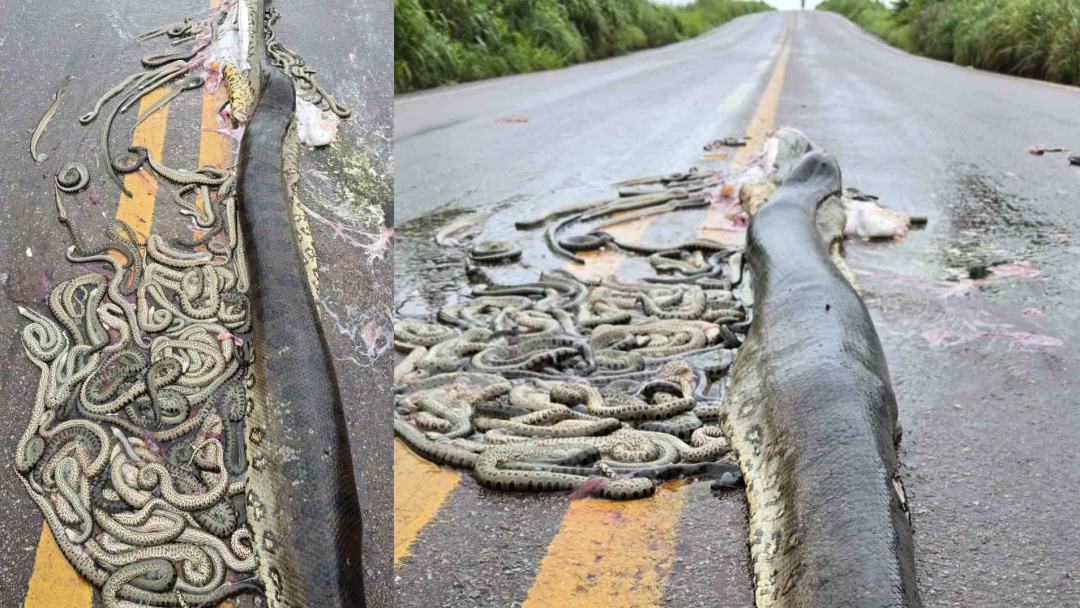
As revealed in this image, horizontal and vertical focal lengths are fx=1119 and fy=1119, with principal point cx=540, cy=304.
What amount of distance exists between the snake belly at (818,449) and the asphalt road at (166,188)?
3.14 ft

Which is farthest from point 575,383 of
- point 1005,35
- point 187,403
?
point 1005,35

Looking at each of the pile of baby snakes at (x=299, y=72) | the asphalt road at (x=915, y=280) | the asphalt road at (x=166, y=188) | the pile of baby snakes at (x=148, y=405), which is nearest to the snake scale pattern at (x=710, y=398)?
the asphalt road at (x=915, y=280)

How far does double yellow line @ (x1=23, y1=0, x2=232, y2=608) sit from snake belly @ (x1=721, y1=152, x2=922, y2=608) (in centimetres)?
119

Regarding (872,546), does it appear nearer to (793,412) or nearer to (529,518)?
(793,412)

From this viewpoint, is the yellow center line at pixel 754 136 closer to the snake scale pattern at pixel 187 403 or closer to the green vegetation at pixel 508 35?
the green vegetation at pixel 508 35

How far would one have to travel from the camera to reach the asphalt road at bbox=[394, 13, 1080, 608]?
2.63 m

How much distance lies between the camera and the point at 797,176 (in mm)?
6312

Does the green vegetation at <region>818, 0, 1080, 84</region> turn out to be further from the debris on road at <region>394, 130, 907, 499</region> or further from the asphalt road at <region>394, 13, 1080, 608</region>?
the debris on road at <region>394, 130, 907, 499</region>

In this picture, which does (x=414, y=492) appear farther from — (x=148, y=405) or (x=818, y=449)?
(x=148, y=405)

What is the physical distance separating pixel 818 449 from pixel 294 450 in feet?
4.93

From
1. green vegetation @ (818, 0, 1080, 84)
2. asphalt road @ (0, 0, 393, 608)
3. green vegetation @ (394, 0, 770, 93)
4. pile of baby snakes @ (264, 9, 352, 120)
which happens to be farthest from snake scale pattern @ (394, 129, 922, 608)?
green vegetation @ (818, 0, 1080, 84)

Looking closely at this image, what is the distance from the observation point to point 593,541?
2.73m

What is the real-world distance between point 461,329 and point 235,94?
2725 millimetres

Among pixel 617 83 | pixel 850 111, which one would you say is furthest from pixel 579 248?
pixel 617 83
